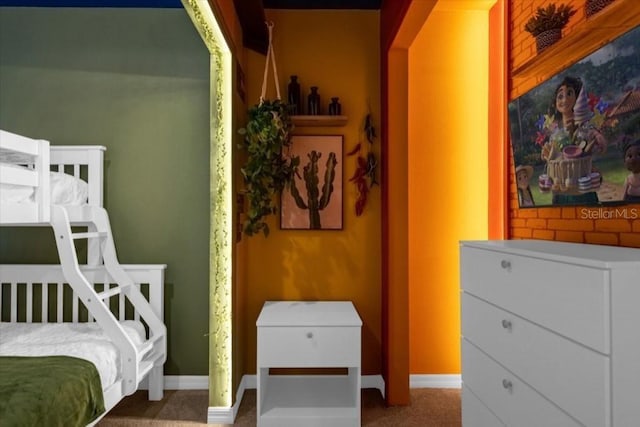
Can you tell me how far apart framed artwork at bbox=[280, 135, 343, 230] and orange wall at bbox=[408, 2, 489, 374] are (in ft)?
1.82

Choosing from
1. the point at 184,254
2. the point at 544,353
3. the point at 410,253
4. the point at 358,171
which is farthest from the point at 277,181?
the point at 544,353

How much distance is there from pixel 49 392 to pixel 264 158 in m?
1.58

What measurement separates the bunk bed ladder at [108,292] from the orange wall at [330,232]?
0.65 meters

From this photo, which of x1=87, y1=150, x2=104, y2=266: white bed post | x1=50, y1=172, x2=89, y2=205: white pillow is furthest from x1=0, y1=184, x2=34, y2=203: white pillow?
x1=87, y1=150, x2=104, y2=266: white bed post

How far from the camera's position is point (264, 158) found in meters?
2.45

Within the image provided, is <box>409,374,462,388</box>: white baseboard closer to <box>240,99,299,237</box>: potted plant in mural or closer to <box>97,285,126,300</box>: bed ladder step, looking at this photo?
<box>240,99,299,237</box>: potted plant in mural

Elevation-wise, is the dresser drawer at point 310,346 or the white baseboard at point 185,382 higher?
the dresser drawer at point 310,346

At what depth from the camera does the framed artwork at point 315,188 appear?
2.80 m

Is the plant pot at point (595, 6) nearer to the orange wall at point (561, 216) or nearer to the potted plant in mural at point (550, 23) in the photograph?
the orange wall at point (561, 216)

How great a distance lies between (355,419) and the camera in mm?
2199

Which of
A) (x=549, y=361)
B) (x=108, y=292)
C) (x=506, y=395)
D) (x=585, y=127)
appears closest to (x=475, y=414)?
(x=506, y=395)

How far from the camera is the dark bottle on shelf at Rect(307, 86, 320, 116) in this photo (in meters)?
2.70

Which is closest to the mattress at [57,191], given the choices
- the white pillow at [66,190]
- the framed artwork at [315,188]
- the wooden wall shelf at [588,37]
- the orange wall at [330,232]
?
the white pillow at [66,190]

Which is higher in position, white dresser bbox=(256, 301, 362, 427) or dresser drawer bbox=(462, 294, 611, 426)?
dresser drawer bbox=(462, 294, 611, 426)
